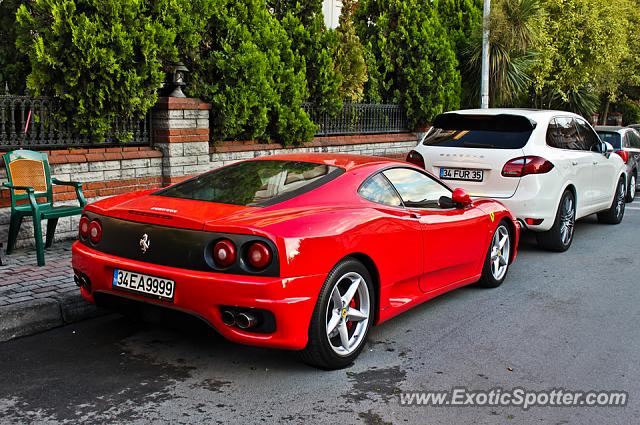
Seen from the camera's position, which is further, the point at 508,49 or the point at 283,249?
the point at 508,49

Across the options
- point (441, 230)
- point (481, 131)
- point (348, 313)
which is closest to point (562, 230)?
point (481, 131)

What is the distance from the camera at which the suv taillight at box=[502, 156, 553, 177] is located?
27.5 ft

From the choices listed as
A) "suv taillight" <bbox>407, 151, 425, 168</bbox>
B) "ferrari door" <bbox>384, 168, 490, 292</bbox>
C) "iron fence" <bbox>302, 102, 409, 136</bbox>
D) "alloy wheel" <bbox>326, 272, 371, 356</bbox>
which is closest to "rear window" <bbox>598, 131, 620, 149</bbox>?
"iron fence" <bbox>302, 102, 409, 136</bbox>

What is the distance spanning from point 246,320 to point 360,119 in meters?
10.1

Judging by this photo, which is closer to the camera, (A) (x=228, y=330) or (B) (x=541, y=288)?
(A) (x=228, y=330)

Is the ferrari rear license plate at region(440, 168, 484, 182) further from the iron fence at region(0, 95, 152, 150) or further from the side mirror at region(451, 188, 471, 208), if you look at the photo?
the iron fence at region(0, 95, 152, 150)

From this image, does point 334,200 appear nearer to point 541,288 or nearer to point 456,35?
point 541,288

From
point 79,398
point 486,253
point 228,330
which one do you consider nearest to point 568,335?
point 486,253

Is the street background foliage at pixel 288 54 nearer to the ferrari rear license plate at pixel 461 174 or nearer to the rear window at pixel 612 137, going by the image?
the ferrari rear license plate at pixel 461 174

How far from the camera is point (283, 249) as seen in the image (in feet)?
14.2

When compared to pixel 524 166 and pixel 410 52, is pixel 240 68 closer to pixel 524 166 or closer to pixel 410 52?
pixel 524 166

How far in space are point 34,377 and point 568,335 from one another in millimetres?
3741

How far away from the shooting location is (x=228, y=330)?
172 inches

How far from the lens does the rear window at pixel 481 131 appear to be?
8633 mm
